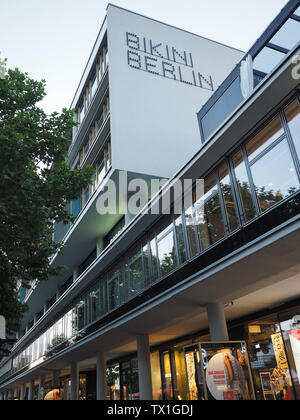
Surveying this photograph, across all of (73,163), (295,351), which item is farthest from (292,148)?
(73,163)

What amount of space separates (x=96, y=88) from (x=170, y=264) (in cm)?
1542

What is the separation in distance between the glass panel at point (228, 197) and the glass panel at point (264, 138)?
1.06 meters

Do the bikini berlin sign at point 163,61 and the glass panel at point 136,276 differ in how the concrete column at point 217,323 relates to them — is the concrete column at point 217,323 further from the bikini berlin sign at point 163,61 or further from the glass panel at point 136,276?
the bikini berlin sign at point 163,61

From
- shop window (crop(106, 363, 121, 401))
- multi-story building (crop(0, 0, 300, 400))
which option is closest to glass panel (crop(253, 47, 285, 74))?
multi-story building (crop(0, 0, 300, 400))

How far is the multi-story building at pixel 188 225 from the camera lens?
9766 mm

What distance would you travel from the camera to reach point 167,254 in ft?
46.2

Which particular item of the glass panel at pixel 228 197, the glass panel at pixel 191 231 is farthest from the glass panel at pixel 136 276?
the glass panel at pixel 228 197

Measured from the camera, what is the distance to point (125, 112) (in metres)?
21.0

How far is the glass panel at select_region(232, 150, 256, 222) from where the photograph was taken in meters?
10.1

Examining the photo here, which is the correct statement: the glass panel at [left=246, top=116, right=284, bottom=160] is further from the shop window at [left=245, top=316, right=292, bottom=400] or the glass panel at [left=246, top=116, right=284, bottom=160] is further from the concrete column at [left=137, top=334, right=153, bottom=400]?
the concrete column at [left=137, top=334, right=153, bottom=400]

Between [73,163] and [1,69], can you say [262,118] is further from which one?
[73,163]

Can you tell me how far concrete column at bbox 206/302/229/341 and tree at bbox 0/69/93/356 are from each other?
18.9 feet

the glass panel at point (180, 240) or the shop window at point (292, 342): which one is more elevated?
the glass panel at point (180, 240)

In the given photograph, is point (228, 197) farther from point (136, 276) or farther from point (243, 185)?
point (136, 276)
